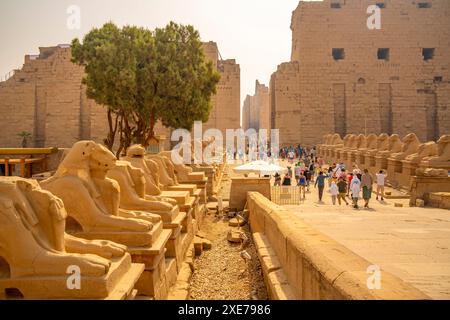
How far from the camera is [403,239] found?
562 cm

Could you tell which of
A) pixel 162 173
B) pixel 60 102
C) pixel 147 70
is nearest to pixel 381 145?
pixel 147 70

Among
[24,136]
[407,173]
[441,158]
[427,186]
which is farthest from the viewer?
[24,136]

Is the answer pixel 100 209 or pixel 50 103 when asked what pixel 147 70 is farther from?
pixel 50 103

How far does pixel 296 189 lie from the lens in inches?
491

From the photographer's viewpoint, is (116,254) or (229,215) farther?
(229,215)

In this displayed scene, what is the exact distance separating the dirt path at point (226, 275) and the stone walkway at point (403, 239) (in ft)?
4.29

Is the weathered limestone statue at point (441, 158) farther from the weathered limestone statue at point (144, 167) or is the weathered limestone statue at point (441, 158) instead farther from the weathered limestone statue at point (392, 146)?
the weathered limestone statue at point (144, 167)

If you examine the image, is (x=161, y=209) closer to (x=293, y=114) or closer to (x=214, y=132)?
(x=214, y=132)

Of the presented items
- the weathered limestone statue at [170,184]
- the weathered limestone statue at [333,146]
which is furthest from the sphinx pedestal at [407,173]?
the weathered limestone statue at [333,146]

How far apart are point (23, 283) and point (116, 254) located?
2.83 ft

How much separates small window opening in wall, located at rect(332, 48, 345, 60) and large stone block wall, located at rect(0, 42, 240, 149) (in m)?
8.02

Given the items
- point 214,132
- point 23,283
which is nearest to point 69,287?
point 23,283

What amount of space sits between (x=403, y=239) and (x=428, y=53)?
2971cm

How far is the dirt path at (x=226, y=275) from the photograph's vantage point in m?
5.83
